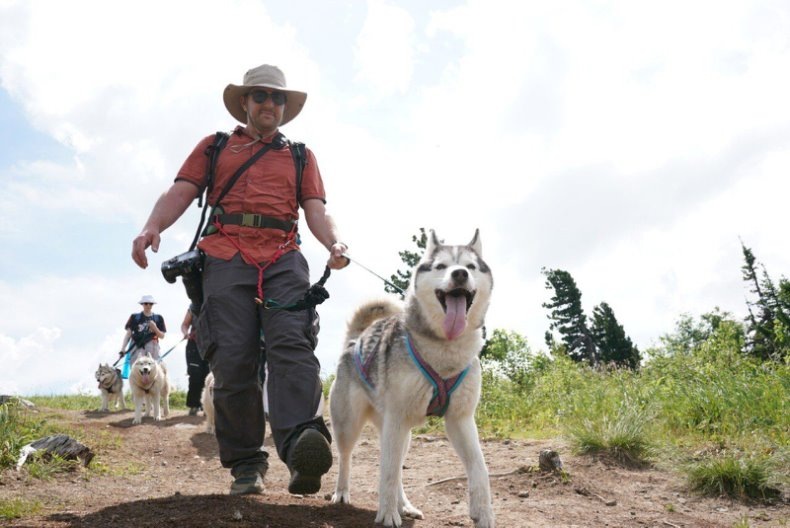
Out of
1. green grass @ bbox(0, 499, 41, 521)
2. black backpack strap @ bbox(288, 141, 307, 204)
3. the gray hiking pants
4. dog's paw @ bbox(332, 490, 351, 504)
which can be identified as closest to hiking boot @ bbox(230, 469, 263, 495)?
the gray hiking pants

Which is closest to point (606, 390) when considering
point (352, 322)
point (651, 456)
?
point (651, 456)

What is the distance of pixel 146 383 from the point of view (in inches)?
466

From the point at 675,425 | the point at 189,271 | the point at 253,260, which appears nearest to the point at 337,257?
the point at 253,260

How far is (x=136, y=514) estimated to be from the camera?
3.48 meters

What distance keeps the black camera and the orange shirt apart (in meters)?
0.10

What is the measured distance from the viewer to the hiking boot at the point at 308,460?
11.5 ft

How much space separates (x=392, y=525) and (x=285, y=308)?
1.43m

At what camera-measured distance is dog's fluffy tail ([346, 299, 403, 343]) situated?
15.9ft

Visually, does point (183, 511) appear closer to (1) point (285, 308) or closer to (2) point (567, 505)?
(1) point (285, 308)

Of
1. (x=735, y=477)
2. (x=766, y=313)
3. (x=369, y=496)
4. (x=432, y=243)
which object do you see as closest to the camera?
(x=432, y=243)

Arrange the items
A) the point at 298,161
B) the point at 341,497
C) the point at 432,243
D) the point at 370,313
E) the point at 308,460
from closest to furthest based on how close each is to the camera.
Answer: the point at 308,460 → the point at 432,243 → the point at 341,497 → the point at 298,161 → the point at 370,313

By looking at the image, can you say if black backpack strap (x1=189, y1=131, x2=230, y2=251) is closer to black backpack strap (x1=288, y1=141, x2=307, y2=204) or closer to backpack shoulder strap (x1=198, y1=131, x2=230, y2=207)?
backpack shoulder strap (x1=198, y1=131, x2=230, y2=207)

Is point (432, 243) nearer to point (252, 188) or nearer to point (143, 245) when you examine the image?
point (252, 188)

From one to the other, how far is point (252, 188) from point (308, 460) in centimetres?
178
